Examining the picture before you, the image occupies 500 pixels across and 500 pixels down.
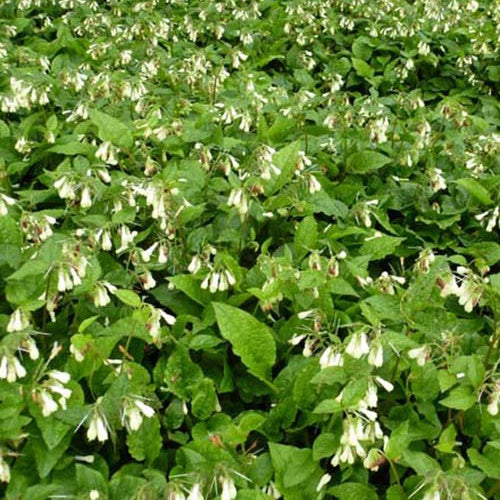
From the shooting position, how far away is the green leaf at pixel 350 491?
2.85 metres

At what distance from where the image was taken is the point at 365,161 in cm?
491

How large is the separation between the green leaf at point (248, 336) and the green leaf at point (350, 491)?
64 centimetres

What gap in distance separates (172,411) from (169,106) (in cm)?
278

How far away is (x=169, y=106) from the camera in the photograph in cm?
531

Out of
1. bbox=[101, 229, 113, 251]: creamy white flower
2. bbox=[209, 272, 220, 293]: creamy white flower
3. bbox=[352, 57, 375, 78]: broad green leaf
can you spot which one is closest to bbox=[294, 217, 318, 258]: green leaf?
bbox=[209, 272, 220, 293]: creamy white flower

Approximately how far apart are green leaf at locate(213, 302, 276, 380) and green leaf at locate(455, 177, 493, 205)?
1919mm

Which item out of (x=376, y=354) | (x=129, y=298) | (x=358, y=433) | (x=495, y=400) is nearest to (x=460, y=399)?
(x=495, y=400)

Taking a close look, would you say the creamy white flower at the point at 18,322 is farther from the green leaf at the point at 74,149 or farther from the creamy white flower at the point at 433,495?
the green leaf at the point at 74,149

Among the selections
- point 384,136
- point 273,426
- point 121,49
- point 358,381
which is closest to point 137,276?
point 273,426

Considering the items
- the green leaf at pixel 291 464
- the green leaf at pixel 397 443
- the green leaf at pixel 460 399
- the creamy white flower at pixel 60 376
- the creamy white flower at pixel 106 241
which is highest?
the creamy white flower at pixel 60 376

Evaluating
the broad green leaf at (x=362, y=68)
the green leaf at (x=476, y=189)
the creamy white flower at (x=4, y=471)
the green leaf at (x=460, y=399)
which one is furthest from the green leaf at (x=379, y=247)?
the broad green leaf at (x=362, y=68)

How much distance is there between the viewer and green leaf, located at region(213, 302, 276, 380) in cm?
333

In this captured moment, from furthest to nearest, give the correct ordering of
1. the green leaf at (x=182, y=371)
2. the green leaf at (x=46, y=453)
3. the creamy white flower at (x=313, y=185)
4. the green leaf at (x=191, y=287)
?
the creamy white flower at (x=313, y=185)
the green leaf at (x=191, y=287)
the green leaf at (x=182, y=371)
the green leaf at (x=46, y=453)

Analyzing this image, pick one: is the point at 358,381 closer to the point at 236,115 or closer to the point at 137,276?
the point at 137,276
